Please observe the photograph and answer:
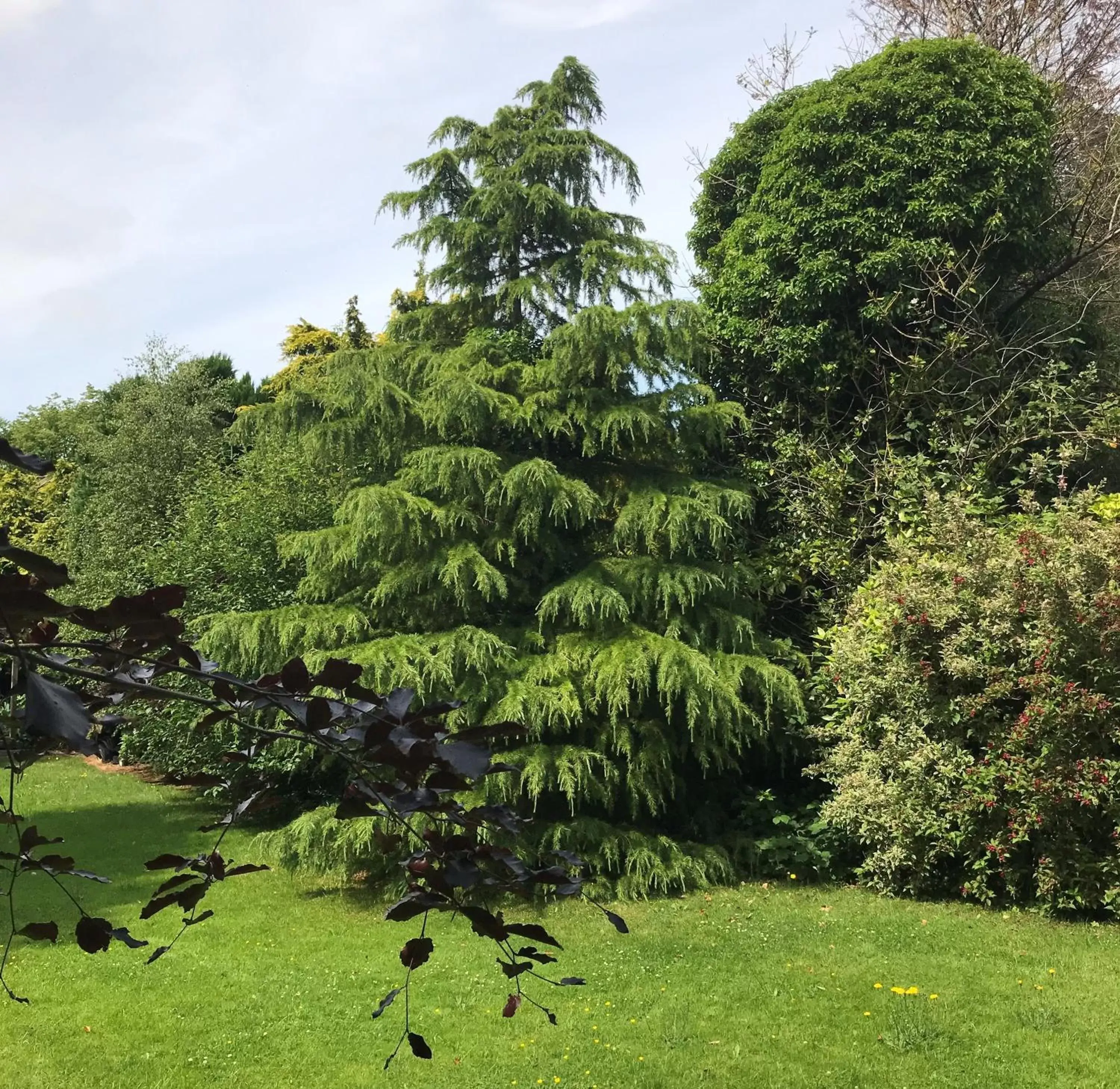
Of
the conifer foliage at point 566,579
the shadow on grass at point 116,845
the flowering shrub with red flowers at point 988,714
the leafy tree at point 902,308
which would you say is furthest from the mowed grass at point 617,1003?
the leafy tree at point 902,308

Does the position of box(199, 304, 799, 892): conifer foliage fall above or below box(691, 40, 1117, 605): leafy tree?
below

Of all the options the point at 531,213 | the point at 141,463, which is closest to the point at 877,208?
the point at 531,213

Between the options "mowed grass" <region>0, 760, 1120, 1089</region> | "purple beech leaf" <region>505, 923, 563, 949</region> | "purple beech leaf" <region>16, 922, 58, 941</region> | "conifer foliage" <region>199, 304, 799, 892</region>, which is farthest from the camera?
"conifer foliage" <region>199, 304, 799, 892</region>

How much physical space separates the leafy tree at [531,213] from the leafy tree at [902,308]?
173 centimetres

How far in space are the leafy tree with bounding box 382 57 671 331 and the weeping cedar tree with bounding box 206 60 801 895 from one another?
0.03 meters

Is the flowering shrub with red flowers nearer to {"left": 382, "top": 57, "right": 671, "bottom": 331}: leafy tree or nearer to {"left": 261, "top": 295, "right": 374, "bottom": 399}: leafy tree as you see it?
{"left": 382, "top": 57, "right": 671, "bottom": 331}: leafy tree

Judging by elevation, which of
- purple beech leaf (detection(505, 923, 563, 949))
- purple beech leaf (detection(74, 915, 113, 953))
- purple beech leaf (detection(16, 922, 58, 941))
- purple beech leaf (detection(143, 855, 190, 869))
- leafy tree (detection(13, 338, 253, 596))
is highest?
leafy tree (detection(13, 338, 253, 596))

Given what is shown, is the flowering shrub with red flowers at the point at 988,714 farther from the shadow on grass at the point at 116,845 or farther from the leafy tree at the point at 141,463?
the leafy tree at the point at 141,463

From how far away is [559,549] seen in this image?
7965 mm

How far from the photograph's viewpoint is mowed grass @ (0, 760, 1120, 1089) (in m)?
4.28

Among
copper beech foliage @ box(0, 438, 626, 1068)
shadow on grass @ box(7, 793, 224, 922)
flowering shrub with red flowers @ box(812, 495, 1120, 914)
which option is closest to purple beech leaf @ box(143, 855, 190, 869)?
copper beech foliage @ box(0, 438, 626, 1068)

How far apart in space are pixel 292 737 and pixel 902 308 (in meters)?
8.96

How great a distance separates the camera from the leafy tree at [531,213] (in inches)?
326

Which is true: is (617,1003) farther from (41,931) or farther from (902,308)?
(902,308)
